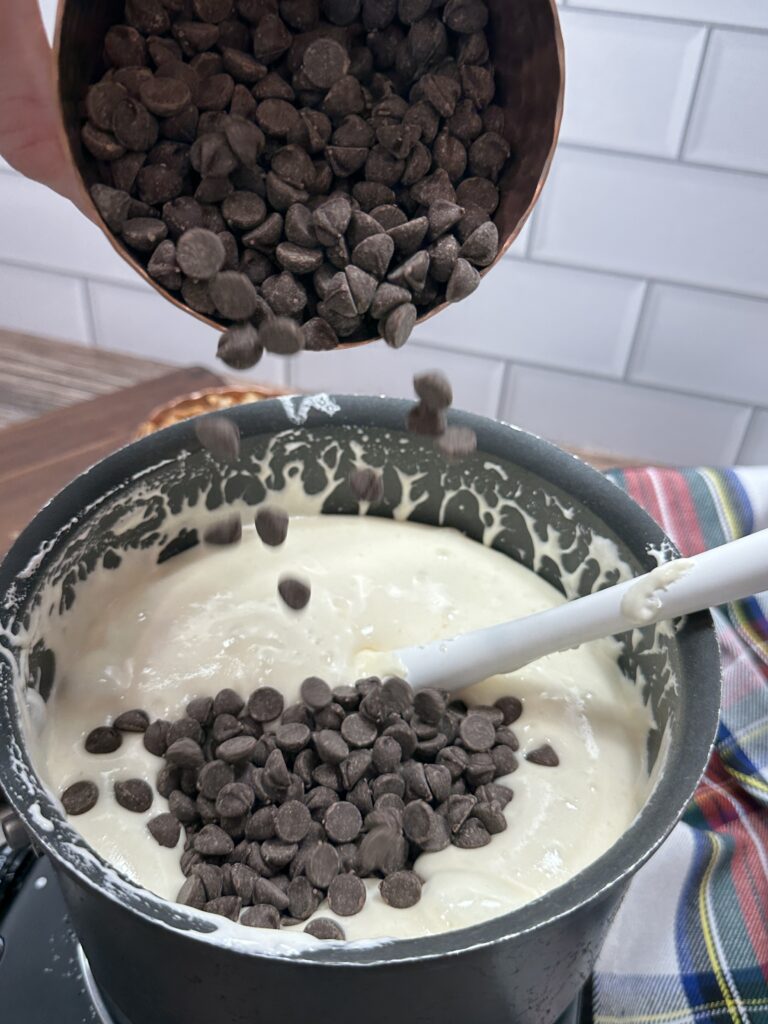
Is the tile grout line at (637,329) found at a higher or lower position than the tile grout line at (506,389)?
higher

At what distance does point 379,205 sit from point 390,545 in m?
0.44

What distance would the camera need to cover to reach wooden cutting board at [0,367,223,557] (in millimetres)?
1375

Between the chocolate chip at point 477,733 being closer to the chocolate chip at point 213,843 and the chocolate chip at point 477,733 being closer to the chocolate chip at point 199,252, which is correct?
the chocolate chip at point 213,843

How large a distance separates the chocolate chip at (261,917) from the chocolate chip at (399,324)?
0.50m

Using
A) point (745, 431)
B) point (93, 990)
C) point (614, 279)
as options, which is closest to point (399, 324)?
point (93, 990)

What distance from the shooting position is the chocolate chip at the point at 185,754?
905mm

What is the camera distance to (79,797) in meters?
0.88

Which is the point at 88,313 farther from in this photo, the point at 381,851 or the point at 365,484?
the point at 381,851

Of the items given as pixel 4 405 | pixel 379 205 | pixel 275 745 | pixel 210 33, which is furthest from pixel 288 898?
pixel 4 405

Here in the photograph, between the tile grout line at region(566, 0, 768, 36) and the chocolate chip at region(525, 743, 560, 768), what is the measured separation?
111cm

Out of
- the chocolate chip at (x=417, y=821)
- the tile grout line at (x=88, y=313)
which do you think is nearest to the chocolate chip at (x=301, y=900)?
the chocolate chip at (x=417, y=821)

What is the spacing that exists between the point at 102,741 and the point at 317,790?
0.72ft

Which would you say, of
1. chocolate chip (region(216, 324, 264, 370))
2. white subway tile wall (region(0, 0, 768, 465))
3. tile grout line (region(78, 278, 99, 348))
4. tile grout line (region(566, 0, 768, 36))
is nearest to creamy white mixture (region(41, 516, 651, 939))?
chocolate chip (region(216, 324, 264, 370))

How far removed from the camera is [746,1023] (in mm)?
898
